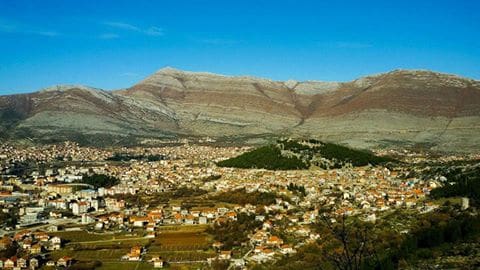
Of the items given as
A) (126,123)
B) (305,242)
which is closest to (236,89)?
(126,123)

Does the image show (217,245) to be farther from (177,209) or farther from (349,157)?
(349,157)

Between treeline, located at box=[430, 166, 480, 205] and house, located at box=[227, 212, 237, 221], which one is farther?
house, located at box=[227, 212, 237, 221]

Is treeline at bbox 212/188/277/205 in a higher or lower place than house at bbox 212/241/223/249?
higher

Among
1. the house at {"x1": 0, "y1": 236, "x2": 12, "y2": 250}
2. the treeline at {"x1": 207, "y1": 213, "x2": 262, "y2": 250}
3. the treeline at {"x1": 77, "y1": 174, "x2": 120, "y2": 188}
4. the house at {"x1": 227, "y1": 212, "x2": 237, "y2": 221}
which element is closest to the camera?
the house at {"x1": 0, "y1": 236, "x2": 12, "y2": 250}

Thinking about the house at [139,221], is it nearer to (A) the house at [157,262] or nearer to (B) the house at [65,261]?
(B) the house at [65,261]

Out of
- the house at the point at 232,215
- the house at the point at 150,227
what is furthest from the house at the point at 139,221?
the house at the point at 232,215

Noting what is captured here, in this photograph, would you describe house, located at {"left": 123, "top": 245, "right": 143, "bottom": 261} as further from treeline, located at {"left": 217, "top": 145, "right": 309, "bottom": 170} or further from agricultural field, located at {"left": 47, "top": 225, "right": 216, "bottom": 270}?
treeline, located at {"left": 217, "top": 145, "right": 309, "bottom": 170}

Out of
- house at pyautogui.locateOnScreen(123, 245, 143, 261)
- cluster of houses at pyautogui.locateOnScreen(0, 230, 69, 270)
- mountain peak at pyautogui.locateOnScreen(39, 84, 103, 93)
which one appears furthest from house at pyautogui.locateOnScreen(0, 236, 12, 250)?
mountain peak at pyautogui.locateOnScreen(39, 84, 103, 93)
